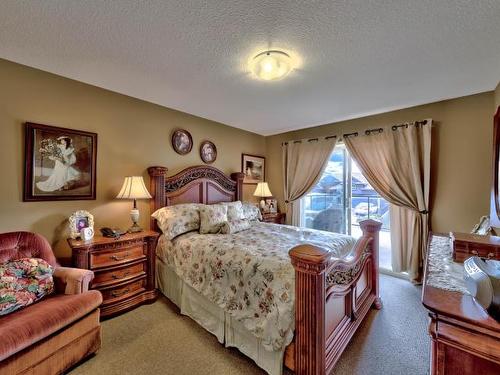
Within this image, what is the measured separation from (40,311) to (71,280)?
11.7 inches

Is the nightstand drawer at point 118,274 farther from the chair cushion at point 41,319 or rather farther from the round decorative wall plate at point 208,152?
the round decorative wall plate at point 208,152

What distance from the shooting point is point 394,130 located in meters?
3.22

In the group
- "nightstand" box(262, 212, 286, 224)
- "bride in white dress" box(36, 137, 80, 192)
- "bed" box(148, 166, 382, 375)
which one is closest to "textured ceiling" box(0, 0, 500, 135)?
"bride in white dress" box(36, 137, 80, 192)

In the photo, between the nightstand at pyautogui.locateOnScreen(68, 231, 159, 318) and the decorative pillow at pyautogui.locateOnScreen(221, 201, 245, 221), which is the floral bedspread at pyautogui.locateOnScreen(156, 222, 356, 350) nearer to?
the nightstand at pyautogui.locateOnScreen(68, 231, 159, 318)

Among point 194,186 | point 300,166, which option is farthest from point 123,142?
point 300,166

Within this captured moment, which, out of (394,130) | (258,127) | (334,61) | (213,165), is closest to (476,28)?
(334,61)

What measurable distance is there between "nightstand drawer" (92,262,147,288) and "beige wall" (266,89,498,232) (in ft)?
12.8

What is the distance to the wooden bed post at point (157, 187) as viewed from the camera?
2.90 metres

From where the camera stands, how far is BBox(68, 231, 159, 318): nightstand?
2.11m

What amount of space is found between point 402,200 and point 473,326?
2.79m

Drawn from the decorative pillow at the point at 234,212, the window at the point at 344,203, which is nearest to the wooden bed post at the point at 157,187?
the decorative pillow at the point at 234,212

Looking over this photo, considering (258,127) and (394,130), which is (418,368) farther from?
(258,127)

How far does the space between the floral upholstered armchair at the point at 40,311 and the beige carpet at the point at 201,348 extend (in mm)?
236

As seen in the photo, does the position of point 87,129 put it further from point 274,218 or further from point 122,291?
point 274,218
